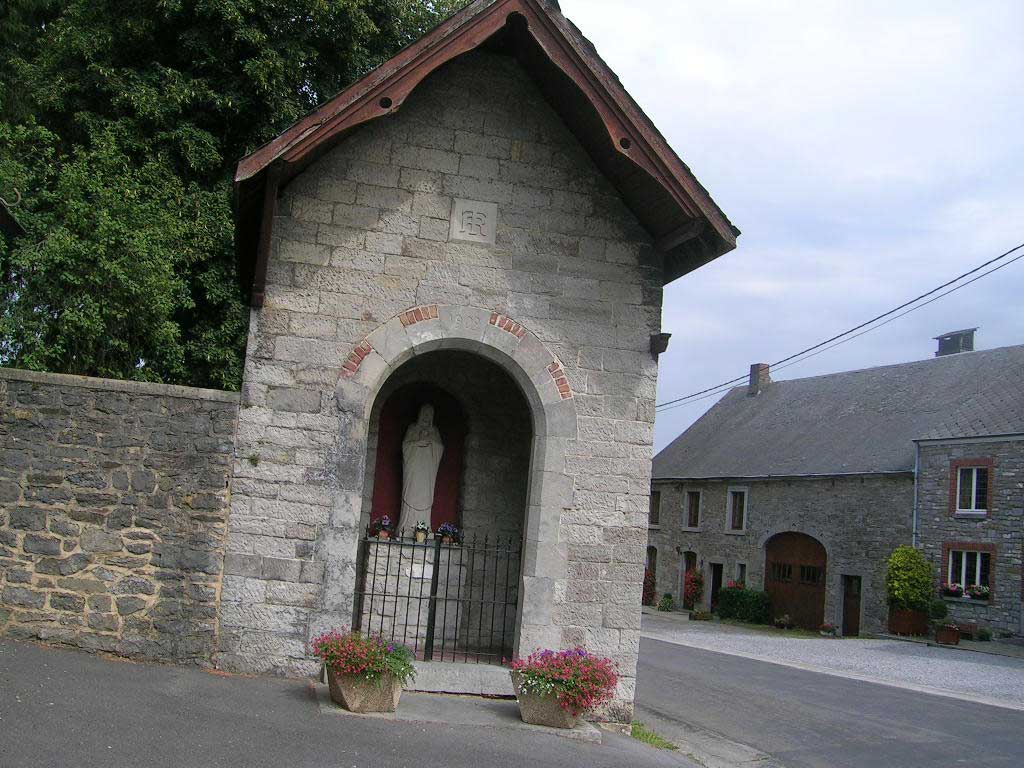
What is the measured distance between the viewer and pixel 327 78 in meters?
16.7

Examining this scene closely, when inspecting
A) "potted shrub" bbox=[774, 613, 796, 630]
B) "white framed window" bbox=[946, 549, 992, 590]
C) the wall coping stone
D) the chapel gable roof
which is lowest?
"potted shrub" bbox=[774, 613, 796, 630]

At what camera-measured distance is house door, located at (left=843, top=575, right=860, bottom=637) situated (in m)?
28.8

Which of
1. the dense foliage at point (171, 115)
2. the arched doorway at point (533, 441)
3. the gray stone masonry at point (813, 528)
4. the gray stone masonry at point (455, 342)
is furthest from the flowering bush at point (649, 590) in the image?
the arched doorway at point (533, 441)

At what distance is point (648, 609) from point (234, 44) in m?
26.6

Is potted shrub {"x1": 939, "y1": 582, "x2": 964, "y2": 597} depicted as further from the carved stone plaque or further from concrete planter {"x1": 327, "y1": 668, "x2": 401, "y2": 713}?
concrete planter {"x1": 327, "y1": 668, "x2": 401, "y2": 713}

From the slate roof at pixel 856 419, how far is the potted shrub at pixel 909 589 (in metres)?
2.89

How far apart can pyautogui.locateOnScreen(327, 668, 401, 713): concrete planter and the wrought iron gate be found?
4.87ft

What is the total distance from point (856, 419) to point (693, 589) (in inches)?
334

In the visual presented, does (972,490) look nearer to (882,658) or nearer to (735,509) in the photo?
(882,658)

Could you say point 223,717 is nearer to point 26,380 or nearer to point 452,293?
point 26,380

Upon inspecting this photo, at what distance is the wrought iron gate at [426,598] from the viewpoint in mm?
9047

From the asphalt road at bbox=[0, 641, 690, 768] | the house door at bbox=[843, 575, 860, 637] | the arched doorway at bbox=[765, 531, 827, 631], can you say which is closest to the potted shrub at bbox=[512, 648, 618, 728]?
the asphalt road at bbox=[0, 641, 690, 768]

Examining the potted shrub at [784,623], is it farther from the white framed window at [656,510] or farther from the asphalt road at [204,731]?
the asphalt road at [204,731]

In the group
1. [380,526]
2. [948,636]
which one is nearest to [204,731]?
Result: [380,526]
